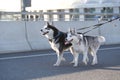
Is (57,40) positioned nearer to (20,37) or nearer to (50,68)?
(50,68)

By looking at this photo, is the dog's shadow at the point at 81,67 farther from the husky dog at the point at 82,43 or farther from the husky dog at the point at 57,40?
the husky dog at the point at 57,40

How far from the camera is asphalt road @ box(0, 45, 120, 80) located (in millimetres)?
10695

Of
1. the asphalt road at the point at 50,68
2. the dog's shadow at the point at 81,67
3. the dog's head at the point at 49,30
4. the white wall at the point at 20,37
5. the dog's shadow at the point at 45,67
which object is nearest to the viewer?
the asphalt road at the point at 50,68

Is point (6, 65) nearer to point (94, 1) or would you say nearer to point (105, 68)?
point (105, 68)

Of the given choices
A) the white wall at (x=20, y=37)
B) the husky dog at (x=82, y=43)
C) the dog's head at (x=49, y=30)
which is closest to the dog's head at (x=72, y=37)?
the husky dog at (x=82, y=43)

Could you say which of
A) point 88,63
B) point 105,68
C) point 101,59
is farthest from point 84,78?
point 101,59

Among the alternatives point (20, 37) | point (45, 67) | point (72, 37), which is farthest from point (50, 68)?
point (20, 37)

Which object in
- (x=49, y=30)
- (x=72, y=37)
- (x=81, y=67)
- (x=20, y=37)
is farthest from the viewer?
(x=20, y=37)

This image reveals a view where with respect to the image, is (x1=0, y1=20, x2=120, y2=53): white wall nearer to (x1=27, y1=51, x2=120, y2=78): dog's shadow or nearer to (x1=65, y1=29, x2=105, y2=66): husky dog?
(x1=27, y1=51, x2=120, y2=78): dog's shadow

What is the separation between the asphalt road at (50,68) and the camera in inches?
421

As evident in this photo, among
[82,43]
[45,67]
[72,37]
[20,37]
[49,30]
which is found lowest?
[45,67]

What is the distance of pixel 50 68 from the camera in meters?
12.2

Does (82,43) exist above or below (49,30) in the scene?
below

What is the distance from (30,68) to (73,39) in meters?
1.45
